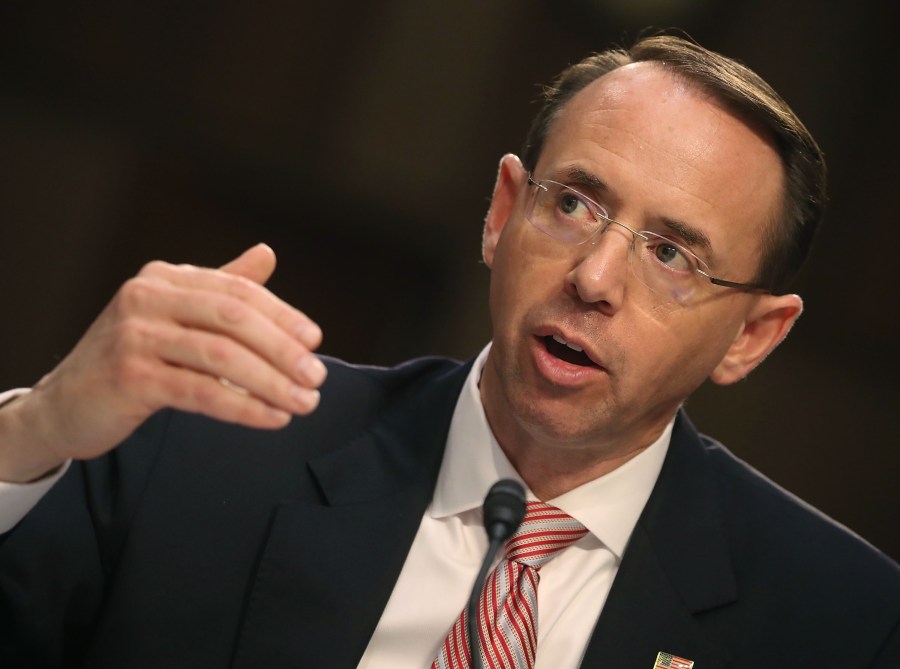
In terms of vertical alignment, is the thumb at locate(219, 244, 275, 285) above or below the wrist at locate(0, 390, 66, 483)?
above

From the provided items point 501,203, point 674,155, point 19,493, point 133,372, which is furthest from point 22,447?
point 674,155

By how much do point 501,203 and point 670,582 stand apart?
34.3 inches

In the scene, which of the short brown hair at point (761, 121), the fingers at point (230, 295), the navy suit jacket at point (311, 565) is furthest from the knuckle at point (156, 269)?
the short brown hair at point (761, 121)

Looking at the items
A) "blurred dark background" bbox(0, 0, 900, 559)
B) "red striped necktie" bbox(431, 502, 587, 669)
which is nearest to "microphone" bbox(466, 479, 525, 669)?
"red striped necktie" bbox(431, 502, 587, 669)

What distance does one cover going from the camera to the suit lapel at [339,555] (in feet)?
6.26

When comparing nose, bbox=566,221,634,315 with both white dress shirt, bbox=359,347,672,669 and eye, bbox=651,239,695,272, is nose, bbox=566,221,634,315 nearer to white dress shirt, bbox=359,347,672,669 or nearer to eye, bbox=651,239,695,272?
eye, bbox=651,239,695,272

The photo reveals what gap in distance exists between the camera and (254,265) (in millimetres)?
1485

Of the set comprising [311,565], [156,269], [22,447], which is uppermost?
[156,269]

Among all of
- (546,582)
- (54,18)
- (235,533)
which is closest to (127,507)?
(235,533)

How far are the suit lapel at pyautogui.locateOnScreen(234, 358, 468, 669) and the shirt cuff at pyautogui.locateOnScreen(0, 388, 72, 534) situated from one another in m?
0.43

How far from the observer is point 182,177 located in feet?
9.16

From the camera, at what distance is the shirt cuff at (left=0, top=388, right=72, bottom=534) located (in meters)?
1.66

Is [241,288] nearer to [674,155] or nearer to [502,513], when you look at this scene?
[502,513]

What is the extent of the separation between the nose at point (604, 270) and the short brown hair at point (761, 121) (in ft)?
1.07
